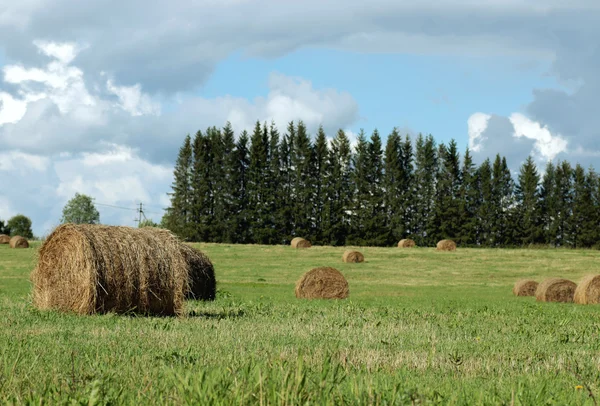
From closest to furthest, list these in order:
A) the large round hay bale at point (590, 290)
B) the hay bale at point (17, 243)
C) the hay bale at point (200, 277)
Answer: the hay bale at point (200, 277) < the large round hay bale at point (590, 290) < the hay bale at point (17, 243)

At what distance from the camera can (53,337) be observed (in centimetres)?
1187

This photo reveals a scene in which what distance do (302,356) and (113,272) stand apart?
34.2ft

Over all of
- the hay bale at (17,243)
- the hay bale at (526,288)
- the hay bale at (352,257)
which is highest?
Result: the hay bale at (17,243)

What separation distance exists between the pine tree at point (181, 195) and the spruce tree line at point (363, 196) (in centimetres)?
11

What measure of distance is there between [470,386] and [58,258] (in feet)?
37.9

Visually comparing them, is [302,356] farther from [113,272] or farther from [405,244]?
[405,244]

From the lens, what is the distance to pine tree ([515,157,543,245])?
82000mm

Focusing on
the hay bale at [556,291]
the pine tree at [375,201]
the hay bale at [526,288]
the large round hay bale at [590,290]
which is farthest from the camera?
the pine tree at [375,201]

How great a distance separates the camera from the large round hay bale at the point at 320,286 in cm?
2683

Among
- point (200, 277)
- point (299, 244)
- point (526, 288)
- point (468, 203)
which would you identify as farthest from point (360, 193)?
point (200, 277)

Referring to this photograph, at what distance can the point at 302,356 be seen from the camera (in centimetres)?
643

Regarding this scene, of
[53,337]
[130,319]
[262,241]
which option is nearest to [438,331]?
[130,319]

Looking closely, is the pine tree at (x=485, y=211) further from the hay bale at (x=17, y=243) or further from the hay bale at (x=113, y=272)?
the hay bale at (x=113, y=272)

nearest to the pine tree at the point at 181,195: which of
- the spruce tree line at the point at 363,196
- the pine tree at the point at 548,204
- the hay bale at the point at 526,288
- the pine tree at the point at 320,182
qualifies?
the spruce tree line at the point at 363,196
